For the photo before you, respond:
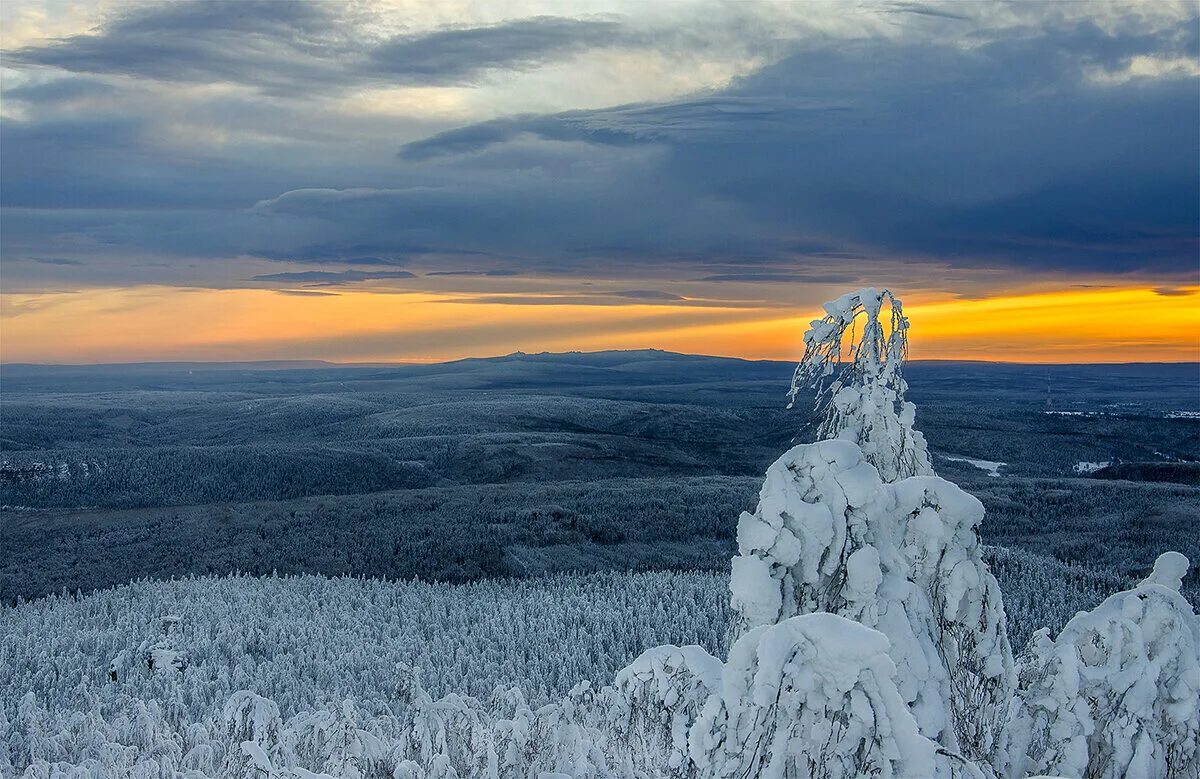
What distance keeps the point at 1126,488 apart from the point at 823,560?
169 feet

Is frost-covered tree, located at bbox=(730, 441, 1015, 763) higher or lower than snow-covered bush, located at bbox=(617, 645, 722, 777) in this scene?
higher

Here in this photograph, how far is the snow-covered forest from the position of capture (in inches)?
187

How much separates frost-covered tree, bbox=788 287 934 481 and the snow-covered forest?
0.06 ft

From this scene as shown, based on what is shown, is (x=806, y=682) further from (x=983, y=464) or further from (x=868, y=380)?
(x=983, y=464)

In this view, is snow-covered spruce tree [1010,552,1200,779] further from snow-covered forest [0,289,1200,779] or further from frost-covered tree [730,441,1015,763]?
frost-covered tree [730,441,1015,763]

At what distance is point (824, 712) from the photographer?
471cm

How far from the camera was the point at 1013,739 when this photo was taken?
702cm

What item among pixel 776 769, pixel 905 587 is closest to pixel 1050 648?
pixel 905 587

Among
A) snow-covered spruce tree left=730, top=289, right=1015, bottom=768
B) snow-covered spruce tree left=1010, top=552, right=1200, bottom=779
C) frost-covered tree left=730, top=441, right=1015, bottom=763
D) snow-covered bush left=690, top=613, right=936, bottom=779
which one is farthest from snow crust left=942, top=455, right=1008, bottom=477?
snow-covered bush left=690, top=613, right=936, bottom=779

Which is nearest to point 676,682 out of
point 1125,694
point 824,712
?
point 1125,694

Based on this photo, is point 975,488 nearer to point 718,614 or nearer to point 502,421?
point 718,614

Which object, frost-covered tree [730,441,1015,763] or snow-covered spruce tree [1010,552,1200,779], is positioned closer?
frost-covered tree [730,441,1015,763]

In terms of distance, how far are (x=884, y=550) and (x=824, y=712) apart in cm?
163

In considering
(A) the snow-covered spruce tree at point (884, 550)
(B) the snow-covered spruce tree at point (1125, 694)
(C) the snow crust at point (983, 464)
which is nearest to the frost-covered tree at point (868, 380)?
(A) the snow-covered spruce tree at point (884, 550)
